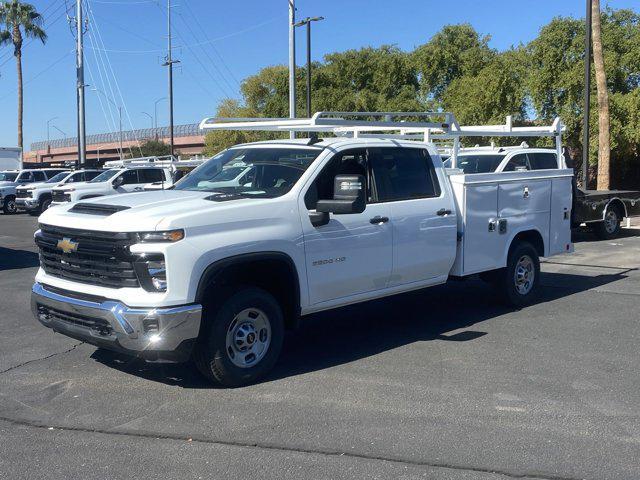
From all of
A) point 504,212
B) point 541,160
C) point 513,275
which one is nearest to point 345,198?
point 504,212

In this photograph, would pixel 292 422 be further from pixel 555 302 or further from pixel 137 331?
pixel 555 302

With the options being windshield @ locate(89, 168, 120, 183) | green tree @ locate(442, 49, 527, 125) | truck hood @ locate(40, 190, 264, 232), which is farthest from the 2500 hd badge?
green tree @ locate(442, 49, 527, 125)

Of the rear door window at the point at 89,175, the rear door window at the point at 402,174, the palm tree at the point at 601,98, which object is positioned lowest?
the rear door window at the point at 402,174

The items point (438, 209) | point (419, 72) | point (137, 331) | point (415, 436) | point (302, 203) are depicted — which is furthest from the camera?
point (419, 72)

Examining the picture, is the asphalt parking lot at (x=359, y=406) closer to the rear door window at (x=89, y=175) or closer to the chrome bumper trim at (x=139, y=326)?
the chrome bumper trim at (x=139, y=326)

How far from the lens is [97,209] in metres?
5.98

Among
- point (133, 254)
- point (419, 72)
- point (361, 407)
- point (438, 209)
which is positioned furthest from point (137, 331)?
point (419, 72)

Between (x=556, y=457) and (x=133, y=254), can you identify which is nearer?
(x=556, y=457)

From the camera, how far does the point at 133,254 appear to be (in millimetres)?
5410

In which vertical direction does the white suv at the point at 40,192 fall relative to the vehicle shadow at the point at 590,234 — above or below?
above

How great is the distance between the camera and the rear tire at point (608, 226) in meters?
16.9

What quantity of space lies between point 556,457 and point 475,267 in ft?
12.4

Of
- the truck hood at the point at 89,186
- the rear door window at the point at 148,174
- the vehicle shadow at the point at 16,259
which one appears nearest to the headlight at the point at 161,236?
the vehicle shadow at the point at 16,259

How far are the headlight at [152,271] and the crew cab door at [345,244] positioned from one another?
136 centimetres
